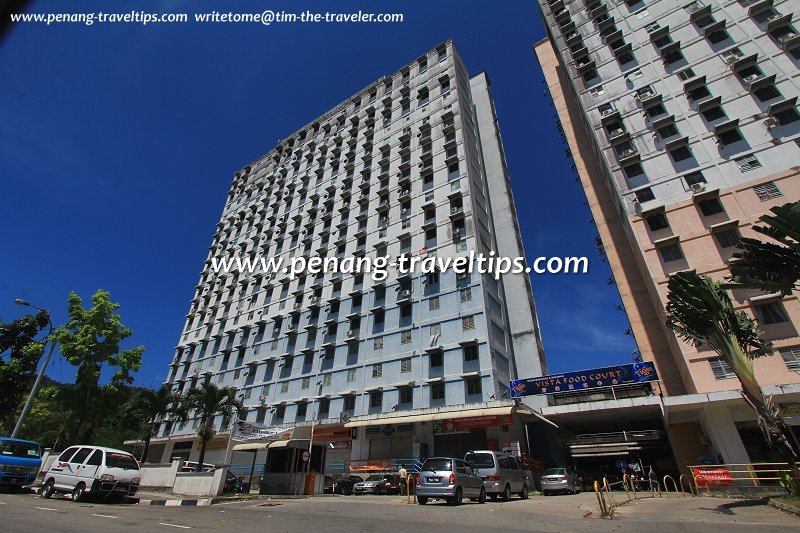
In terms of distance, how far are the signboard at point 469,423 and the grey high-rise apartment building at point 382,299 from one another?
0.12 meters

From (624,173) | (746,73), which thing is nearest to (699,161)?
(624,173)

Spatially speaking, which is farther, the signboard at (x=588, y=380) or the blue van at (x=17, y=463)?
the signboard at (x=588, y=380)

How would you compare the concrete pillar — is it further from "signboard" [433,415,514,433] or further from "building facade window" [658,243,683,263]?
"signboard" [433,415,514,433]

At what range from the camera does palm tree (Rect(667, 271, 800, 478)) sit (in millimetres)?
12508

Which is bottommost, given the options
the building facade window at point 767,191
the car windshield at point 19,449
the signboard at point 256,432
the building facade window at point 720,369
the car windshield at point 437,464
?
the car windshield at point 437,464

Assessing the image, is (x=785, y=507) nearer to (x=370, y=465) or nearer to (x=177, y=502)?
(x=177, y=502)

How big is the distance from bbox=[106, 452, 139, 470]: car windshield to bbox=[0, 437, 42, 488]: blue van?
4.57 metres

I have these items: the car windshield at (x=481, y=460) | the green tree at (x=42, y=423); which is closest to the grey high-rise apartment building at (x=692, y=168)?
the car windshield at (x=481, y=460)

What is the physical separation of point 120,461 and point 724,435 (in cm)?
2987

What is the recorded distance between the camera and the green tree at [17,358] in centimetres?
2417

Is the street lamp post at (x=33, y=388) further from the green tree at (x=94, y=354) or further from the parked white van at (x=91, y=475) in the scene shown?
the parked white van at (x=91, y=475)

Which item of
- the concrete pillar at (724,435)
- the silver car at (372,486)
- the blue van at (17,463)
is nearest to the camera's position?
the blue van at (17,463)

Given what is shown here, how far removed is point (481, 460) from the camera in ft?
52.2

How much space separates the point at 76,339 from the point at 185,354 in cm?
2895
